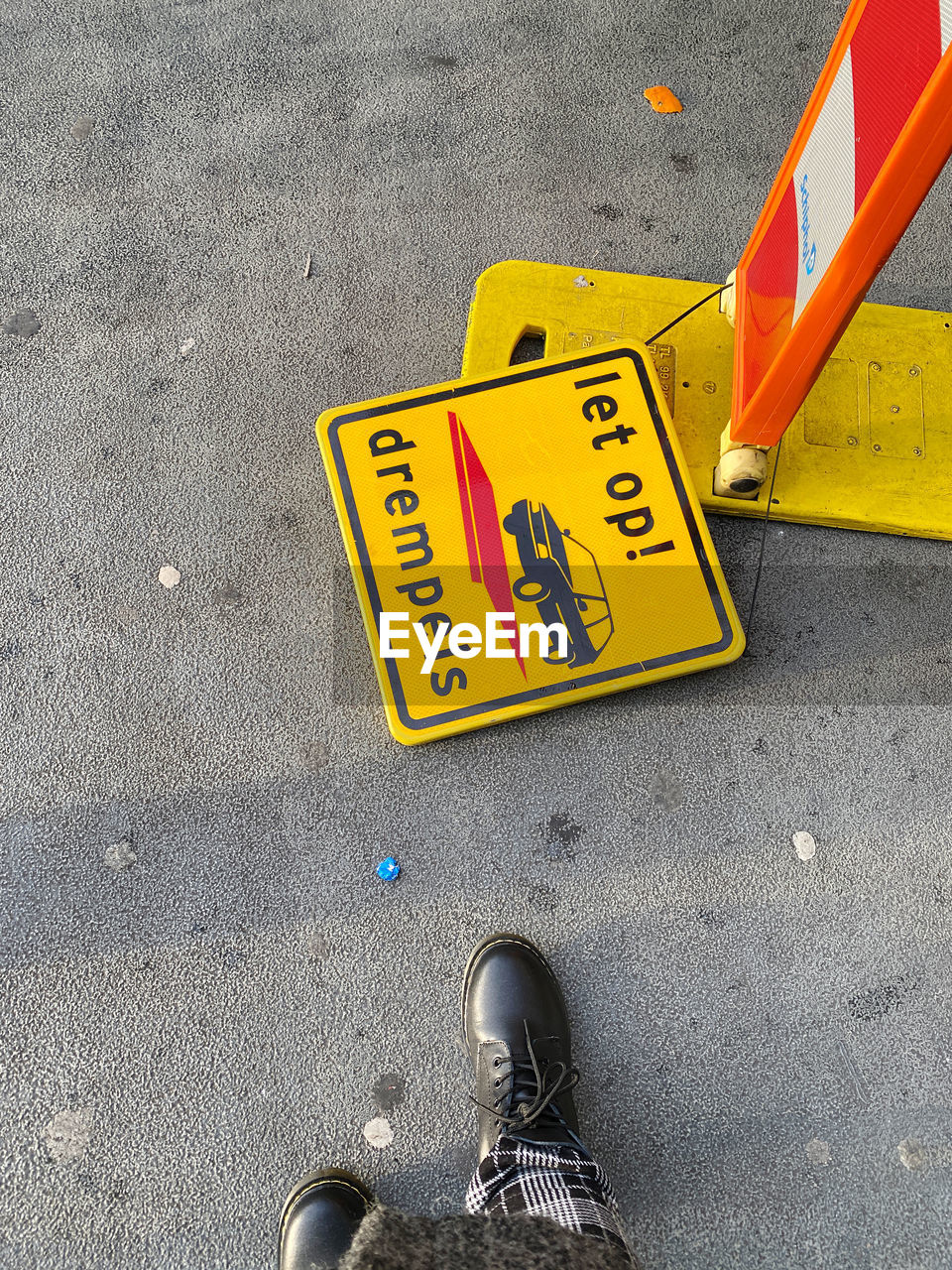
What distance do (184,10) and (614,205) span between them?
2.80ft

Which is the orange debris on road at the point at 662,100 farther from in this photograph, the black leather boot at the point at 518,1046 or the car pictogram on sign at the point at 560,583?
the black leather boot at the point at 518,1046

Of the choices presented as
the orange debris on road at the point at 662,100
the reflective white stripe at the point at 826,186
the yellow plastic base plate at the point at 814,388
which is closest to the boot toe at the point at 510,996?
the yellow plastic base plate at the point at 814,388

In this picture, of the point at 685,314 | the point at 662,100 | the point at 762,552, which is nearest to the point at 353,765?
the point at 762,552

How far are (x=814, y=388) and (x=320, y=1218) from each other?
1.25 metres

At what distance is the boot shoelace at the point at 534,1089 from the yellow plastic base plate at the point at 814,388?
770mm

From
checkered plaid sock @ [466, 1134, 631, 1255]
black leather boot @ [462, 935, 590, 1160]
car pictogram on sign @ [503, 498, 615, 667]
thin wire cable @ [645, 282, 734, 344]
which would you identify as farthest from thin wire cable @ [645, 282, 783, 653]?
checkered plaid sock @ [466, 1134, 631, 1255]

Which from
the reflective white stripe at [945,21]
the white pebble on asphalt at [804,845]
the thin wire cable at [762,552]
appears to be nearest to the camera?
the reflective white stripe at [945,21]

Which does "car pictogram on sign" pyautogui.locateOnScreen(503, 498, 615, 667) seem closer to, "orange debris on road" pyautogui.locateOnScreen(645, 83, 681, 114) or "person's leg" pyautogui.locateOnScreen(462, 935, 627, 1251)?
"person's leg" pyautogui.locateOnScreen(462, 935, 627, 1251)

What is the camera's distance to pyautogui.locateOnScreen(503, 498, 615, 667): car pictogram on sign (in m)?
1.19

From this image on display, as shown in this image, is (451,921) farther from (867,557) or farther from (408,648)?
(867,557)

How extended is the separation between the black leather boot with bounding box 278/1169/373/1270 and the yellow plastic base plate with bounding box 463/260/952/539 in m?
0.98

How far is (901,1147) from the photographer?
1052 millimetres

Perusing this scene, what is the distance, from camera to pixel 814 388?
4.36ft

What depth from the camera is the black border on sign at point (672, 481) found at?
3.84 feet
